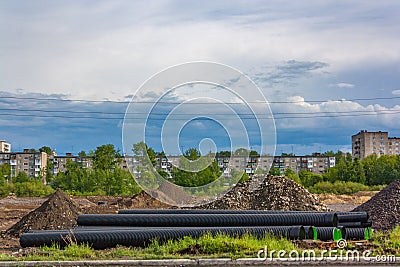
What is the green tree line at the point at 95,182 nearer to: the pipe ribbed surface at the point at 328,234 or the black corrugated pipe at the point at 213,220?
the black corrugated pipe at the point at 213,220

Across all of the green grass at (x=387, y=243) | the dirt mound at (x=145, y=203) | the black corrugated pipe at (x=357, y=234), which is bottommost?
the dirt mound at (x=145, y=203)

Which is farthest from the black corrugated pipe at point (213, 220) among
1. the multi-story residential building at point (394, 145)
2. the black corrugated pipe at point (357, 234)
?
the multi-story residential building at point (394, 145)

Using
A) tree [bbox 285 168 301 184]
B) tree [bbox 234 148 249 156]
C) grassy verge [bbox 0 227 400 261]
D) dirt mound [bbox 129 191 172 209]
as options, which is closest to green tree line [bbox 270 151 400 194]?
tree [bbox 285 168 301 184]

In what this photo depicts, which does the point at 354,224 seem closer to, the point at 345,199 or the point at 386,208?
the point at 386,208

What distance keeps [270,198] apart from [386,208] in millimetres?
5666

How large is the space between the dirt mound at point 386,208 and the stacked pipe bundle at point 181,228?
122 inches

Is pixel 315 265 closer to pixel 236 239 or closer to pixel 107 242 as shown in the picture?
pixel 236 239

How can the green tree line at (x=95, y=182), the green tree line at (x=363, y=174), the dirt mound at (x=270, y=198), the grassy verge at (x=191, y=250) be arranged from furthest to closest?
the green tree line at (x=363, y=174) → the green tree line at (x=95, y=182) → the dirt mound at (x=270, y=198) → the grassy verge at (x=191, y=250)

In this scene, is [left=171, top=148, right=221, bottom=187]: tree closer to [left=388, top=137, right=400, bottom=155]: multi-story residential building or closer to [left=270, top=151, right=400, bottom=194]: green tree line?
[left=270, top=151, right=400, bottom=194]: green tree line

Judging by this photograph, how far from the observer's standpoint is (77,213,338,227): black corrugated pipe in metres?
14.4

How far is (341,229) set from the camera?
14.0m

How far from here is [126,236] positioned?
13.1m

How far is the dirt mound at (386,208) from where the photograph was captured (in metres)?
18.4

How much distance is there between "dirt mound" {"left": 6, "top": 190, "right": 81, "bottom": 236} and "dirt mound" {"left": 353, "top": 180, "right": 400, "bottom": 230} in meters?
9.95
